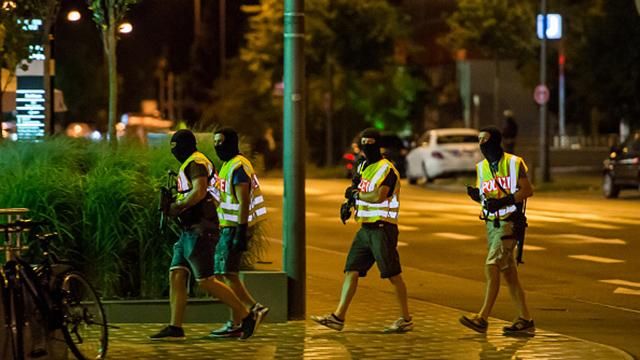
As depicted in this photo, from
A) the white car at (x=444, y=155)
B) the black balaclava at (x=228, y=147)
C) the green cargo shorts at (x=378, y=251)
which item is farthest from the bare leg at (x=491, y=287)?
the white car at (x=444, y=155)

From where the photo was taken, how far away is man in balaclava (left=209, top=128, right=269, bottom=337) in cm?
1090

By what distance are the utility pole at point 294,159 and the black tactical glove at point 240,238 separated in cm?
100

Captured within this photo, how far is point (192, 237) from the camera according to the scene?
10680 mm

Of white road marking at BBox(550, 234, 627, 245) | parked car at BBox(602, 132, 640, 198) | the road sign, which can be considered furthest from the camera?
the road sign

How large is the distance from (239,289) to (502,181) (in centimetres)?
235

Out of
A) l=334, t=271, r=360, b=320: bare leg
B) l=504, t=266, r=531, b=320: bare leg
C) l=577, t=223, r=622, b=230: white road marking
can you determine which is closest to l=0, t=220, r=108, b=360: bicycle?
l=334, t=271, r=360, b=320: bare leg

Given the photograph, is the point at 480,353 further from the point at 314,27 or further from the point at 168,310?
the point at 314,27

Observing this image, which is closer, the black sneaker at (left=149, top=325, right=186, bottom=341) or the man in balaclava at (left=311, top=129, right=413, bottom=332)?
the black sneaker at (left=149, top=325, right=186, bottom=341)

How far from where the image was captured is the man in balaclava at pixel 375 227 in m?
11.2

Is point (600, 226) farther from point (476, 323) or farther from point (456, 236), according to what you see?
point (476, 323)

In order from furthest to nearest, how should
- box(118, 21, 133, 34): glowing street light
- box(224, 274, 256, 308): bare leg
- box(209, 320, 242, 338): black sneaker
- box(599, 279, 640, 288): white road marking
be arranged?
box(118, 21, 133, 34): glowing street light
box(599, 279, 640, 288): white road marking
box(224, 274, 256, 308): bare leg
box(209, 320, 242, 338): black sneaker

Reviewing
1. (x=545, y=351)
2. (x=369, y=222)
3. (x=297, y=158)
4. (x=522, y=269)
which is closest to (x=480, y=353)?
(x=545, y=351)

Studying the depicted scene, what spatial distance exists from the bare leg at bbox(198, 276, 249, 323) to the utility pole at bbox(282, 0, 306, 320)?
37.7 inches

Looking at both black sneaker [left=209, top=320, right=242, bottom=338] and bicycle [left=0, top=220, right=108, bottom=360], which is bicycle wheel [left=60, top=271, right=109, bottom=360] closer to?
bicycle [left=0, top=220, right=108, bottom=360]
